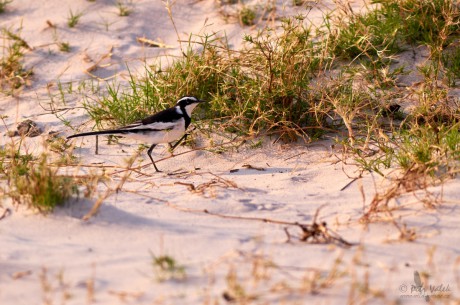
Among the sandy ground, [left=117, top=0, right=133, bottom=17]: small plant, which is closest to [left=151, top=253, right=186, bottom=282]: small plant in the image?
the sandy ground

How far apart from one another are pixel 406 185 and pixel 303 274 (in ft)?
4.58

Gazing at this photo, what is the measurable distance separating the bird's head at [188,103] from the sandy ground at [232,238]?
44 cm

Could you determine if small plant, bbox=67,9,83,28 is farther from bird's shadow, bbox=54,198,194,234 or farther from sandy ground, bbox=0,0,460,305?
bird's shadow, bbox=54,198,194,234

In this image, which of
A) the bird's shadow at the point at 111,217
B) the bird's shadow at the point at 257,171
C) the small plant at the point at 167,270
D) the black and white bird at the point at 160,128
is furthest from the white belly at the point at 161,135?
the small plant at the point at 167,270

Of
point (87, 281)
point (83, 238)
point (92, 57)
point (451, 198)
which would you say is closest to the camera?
point (87, 281)

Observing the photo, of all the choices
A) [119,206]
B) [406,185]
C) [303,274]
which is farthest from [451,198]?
[119,206]

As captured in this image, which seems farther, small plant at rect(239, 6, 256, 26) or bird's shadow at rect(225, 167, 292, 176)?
small plant at rect(239, 6, 256, 26)

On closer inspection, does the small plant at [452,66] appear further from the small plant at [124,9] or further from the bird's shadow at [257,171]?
the small plant at [124,9]

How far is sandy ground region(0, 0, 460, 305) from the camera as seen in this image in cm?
386

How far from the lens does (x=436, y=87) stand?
22.0 ft

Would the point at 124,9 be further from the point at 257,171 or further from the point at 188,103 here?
the point at 257,171

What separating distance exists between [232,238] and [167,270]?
0.65 metres

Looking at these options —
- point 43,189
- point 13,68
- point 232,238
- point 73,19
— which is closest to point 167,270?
point 232,238

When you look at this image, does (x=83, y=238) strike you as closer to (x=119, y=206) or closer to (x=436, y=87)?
(x=119, y=206)
